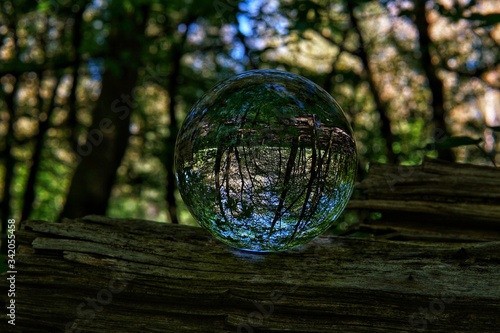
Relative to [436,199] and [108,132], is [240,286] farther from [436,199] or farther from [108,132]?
[108,132]

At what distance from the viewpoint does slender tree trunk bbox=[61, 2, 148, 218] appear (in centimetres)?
715

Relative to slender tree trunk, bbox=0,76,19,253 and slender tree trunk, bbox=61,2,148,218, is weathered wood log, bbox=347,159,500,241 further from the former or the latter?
slender tree trunk, bbox=0,76,19,253

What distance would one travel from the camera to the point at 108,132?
25.0ft

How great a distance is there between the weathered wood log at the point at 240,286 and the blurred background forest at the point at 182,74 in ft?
7.62

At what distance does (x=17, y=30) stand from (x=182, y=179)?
892cm

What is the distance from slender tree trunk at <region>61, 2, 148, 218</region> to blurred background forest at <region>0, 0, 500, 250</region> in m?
0.02

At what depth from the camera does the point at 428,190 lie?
3.48 metres

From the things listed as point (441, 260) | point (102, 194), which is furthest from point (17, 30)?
point (441, 260)

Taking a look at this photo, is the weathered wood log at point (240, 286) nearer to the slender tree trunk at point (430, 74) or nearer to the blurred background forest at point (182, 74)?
the blurred background forest at point (182, 74)

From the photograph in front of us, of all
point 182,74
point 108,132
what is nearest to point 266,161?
point 108,132

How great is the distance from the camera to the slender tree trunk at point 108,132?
23.5 ft

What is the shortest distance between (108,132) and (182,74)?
3.16m

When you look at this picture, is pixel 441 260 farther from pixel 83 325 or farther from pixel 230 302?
pixel 83 325

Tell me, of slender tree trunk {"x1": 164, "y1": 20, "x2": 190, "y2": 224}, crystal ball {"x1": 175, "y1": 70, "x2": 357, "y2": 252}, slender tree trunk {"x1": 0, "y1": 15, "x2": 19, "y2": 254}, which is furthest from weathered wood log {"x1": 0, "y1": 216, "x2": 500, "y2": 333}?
slender tree trunk {"x1": 0, "y1": 15, "x2": 19, "y2": 254}
